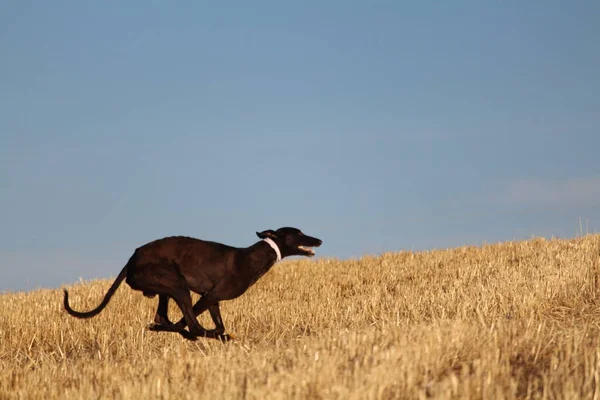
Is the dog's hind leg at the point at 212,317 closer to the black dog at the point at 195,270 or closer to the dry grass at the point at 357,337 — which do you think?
the black dog at the point at 195,270

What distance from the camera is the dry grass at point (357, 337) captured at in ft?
18.2

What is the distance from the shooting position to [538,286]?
1140 cm

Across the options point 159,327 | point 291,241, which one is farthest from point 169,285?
point 291,241

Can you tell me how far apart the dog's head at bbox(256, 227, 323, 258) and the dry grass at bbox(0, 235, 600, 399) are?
3.78 feet

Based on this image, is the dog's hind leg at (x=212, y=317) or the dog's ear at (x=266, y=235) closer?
A: the dog's hind leg at (x=212, y=317)

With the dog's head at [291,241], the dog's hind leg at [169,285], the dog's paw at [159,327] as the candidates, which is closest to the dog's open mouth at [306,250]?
the dog's head at [291,241]

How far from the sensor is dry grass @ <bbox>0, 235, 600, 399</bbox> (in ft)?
18.2

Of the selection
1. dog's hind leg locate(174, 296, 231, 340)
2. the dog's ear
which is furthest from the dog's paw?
the dog's ear

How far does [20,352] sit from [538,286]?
8.18 m

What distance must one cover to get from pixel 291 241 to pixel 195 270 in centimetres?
132

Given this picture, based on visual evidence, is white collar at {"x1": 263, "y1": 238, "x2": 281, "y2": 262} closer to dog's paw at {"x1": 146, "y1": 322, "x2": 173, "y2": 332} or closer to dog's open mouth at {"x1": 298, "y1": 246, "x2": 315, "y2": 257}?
dog's open mouth at {"x1": 298, "y1": 246, "x2": 315, "y2": 257}

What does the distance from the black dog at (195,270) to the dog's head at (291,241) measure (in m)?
0.01

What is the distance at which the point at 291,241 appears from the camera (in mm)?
9602

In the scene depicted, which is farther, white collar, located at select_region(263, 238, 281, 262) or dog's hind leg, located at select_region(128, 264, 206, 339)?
white collar, located at select_region(263, 238, 281, 262)
